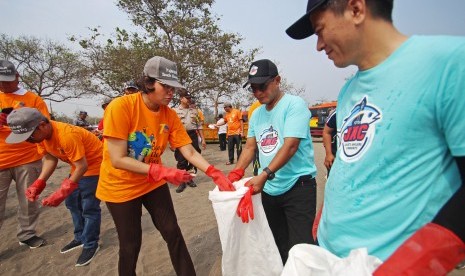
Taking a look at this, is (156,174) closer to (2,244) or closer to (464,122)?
(464,122)

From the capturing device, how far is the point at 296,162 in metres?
2.22

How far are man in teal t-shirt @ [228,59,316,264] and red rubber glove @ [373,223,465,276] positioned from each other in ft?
4.36

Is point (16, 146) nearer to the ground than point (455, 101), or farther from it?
nearer to the ground

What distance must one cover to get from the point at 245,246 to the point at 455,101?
1522mm

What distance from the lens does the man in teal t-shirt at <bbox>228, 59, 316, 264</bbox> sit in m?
2.09

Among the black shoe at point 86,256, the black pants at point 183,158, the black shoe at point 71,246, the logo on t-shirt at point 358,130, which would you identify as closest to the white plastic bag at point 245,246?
the logo on t-shirt at point 358,130

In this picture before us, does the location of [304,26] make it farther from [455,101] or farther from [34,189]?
[34,189]

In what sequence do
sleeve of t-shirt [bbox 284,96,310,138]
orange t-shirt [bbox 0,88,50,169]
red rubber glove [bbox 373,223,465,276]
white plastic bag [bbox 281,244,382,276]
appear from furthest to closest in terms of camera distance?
orange t-shirt [bbox 0,88,50,169] → sleeve of t-shirt [bbox 284,96,310,138] → white plastic bag [bbox 281,244,382,276] → red rubber glove [bbox 373,223,465,276]

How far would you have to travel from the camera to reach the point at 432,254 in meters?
0.69

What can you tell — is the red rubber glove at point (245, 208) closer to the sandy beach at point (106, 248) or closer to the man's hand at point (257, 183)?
the man's hand at point (257, 183)

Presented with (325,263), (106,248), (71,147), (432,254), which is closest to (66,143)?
(71,147)

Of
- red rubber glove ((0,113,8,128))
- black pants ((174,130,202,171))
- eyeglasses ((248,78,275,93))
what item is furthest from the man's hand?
black pants ((174,130,202,171))

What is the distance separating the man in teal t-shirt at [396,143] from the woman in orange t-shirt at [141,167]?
1148mm

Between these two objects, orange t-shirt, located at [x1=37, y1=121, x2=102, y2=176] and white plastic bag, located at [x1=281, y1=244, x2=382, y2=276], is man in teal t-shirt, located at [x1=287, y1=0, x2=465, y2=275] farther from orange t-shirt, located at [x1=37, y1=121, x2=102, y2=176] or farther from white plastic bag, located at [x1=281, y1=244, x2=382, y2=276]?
orange t-shirt, located at [x1=37, y1=121, x2=102, y2=176]
